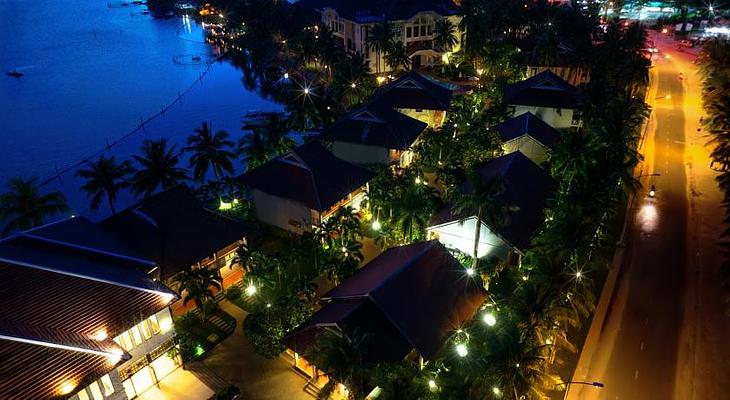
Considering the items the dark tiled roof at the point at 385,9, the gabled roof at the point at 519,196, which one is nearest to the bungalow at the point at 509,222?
the gabled roof at the point at 519,196

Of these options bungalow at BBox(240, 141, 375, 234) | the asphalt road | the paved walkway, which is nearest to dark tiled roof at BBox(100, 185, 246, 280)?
bungalow at BBox(240, 141, 375, 234)

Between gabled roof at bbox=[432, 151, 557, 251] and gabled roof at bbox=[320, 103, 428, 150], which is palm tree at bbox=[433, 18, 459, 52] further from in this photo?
gabled roof at bbox=[432, 151, 557, 251]

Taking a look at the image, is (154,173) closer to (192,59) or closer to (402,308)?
(402,308)

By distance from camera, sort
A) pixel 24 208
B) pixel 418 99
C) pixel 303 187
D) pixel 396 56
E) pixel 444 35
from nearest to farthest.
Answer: pixel 24 208 < pixel 303 187 < pixel 418 99 < pixel 396 56 < pixel 444 35

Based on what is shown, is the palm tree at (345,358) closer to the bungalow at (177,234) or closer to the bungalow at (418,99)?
the bungalow at (177,234)

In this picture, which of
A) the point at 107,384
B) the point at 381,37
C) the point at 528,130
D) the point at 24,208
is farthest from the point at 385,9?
the point at 107,384

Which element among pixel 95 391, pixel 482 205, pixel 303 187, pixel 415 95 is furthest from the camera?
pixel 415 95
